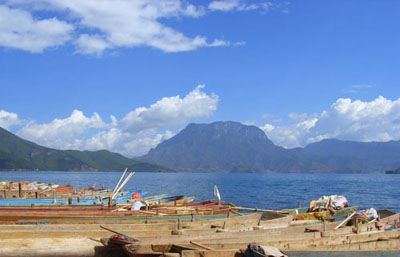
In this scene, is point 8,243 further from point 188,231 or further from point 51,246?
point 188,231

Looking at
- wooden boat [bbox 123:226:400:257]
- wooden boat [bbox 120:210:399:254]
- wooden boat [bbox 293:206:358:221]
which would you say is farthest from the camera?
wooden boat [bbox 293:206:358:221]

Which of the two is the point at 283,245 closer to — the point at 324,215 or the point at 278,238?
the point at 278,238

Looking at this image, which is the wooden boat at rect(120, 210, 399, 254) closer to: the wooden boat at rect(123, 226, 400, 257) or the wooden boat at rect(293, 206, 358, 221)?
the wooden boat at rect(123, 226, 400, 257)

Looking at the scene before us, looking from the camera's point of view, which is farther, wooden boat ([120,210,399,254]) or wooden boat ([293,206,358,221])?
wooden boat ([293,206,358,221])

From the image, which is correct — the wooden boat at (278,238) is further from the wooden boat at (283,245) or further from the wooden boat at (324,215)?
the wooden boat at (324,215)

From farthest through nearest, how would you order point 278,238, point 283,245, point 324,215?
point 324,215
point 278,238
point 283,245

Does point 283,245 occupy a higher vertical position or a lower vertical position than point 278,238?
lower

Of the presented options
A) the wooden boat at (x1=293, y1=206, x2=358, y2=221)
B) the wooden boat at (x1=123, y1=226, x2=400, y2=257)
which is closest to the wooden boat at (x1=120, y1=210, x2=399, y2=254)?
the wooden boat at (x1=123, y1=226, x2=400, y2=257)

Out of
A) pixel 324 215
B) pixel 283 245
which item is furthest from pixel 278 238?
pixel 324 215

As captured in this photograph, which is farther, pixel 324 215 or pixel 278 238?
pixel 324 215

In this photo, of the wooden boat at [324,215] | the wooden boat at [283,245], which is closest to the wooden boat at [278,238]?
the wooden boat at [283,245]

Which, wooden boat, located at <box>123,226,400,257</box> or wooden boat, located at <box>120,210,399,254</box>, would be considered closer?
wooden boat, located at <box>123,226,400,257</box>

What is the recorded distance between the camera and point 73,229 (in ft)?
64.8

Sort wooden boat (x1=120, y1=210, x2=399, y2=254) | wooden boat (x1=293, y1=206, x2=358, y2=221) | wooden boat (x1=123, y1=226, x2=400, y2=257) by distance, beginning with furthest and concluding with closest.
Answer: wooden boat (x1=293, y1=206, x2=358, y2=221), wooden boat (x1=120, y1=210, x2=399, y2=254), wooden boat (x1=123, y1=226, x2=400, y2=257)
